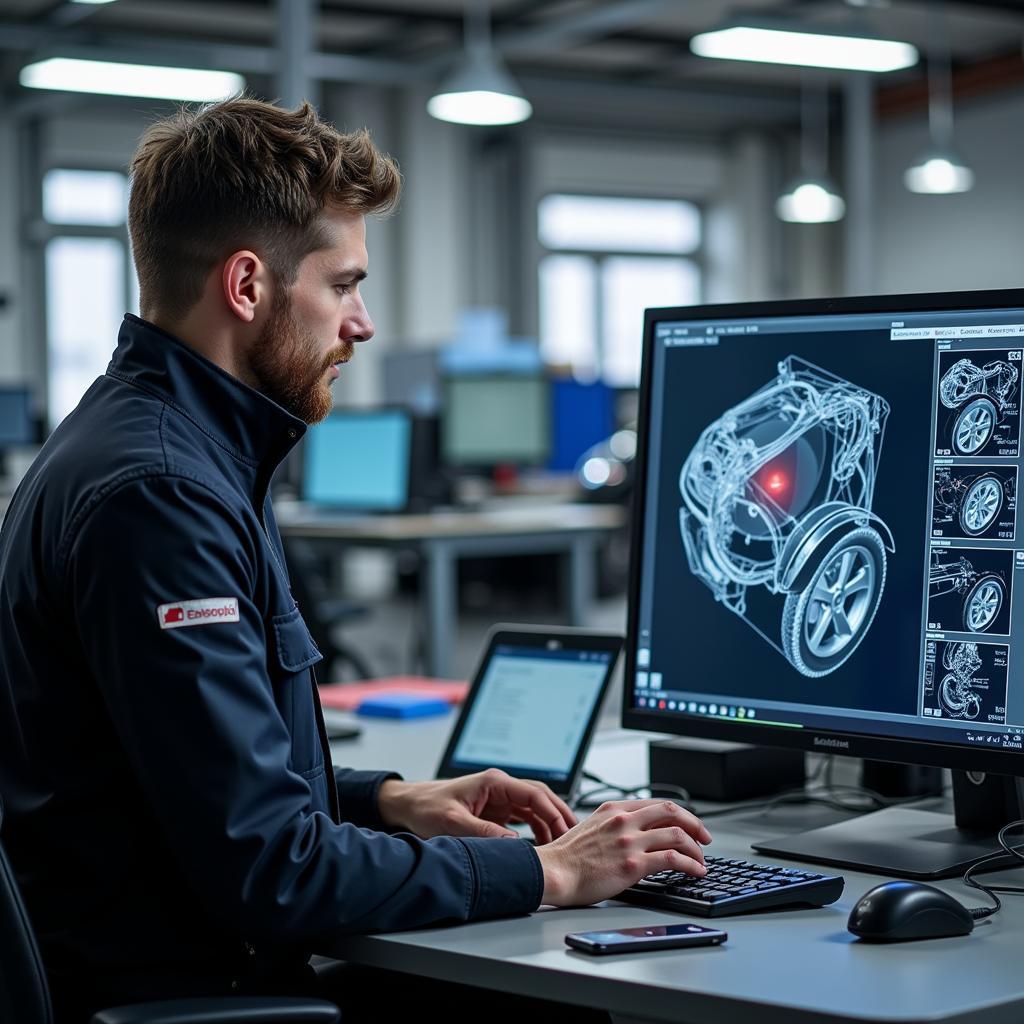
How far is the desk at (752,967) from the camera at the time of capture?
1.02m

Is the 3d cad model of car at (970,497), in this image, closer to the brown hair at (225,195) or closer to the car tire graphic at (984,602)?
the car tire graphic at (984,602)

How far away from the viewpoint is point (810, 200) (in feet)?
31.6

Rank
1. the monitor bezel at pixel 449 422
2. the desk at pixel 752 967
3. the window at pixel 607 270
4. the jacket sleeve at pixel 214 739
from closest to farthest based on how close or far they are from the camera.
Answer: the desk at pixel 752 967 → the jacket sleeve at pixel 214 739 → the monitor bezel at pixel 449 422 → the window at pixel 607 270

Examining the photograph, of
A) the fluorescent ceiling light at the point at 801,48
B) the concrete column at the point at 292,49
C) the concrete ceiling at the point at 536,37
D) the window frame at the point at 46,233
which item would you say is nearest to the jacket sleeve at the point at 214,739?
the fluorescent ceiling light at the point at 801,48

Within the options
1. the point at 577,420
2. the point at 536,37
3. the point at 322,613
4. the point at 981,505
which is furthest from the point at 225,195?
the point at 536,37

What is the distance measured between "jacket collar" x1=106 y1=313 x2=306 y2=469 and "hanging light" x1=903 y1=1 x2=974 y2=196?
8.49 m

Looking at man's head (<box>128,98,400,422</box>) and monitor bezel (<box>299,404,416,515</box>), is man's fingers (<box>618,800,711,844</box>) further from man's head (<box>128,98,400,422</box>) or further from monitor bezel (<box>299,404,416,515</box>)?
monitor bezel (<box>299,404,416,515</box>)

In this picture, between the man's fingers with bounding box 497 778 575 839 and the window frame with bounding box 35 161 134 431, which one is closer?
the man's fingers with bounding box 497 778 575 839

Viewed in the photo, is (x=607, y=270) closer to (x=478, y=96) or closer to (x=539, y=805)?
(x=478, y=96)

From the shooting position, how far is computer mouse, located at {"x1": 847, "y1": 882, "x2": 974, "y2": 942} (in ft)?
3.78

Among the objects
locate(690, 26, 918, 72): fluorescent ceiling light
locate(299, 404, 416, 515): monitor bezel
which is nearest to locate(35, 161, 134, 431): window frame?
locate(299, 404, 416, 515): monitor bezel

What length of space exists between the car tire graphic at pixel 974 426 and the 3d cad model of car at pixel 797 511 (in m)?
0.07

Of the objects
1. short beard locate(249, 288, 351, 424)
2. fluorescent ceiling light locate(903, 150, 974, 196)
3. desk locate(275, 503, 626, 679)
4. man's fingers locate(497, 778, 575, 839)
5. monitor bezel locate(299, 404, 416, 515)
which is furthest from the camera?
fluorescent ceiling light locate(903, 150, 974, 196)

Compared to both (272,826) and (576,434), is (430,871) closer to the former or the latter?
(272,826)
